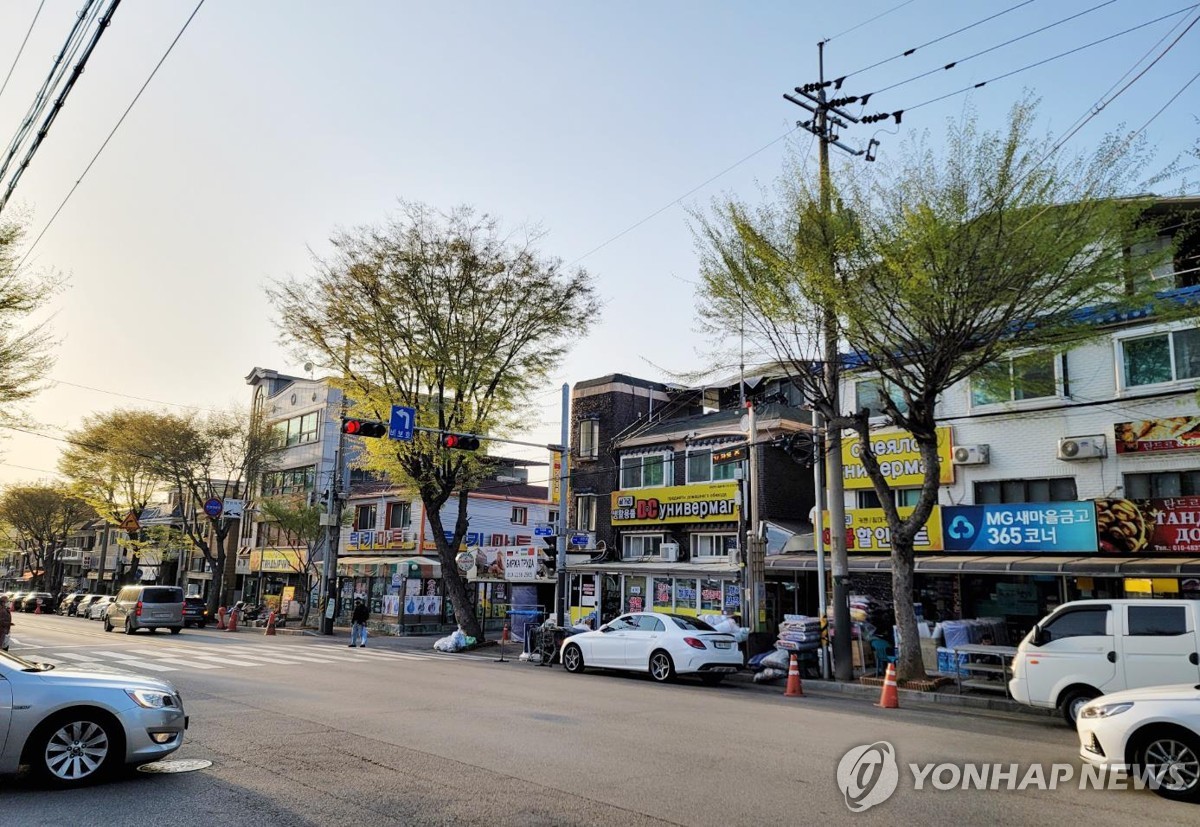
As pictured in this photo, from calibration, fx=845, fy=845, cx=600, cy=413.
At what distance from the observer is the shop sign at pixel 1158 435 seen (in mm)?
18500

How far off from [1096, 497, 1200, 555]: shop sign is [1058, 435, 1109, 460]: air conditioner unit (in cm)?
125

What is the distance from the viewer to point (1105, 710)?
7.60 metres

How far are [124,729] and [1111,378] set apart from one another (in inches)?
826

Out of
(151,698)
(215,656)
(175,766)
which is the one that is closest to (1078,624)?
(175,766)

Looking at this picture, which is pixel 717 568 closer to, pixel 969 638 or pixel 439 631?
pixel 969 638

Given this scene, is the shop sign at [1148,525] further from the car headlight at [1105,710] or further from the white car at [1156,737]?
the white car at [1156,737]

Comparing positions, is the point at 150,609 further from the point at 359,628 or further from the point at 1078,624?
the point at 1078,624

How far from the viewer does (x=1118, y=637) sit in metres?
11.5

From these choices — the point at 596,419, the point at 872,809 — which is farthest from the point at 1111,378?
the point at 596,419

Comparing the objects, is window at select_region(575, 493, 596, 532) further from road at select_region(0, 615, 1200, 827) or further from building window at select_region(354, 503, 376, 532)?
road at select_region(0, 615, 1200, 827)

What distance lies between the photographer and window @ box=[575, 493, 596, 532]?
33.9 metres

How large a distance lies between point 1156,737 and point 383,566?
3662 centimetres

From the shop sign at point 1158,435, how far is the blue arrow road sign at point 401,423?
1721 centimetres

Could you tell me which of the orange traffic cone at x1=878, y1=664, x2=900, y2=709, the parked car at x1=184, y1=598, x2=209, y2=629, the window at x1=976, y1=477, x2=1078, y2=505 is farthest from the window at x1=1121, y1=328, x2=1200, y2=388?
the parked car at x1=184, y1=598, x2=209, y2=629
